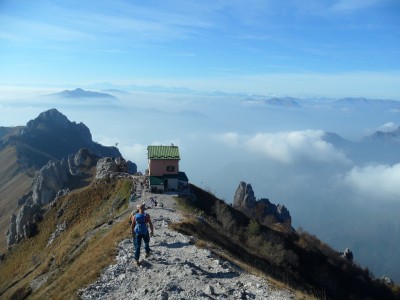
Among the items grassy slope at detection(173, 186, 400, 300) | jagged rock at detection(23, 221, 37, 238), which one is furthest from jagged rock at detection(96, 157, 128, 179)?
grassy slope at detection(173, 186, 400, 300)

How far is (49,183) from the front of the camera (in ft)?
393

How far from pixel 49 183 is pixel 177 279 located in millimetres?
109480

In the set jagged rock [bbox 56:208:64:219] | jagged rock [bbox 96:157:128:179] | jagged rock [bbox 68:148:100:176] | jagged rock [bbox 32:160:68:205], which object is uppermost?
jagged rock [bbox 96:157:128:179]

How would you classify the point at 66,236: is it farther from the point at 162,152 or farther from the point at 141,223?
the point at 141,223

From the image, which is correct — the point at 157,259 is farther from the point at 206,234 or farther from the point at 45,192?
the point at 45,192

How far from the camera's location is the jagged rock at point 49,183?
388ft

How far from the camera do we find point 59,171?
12406cm

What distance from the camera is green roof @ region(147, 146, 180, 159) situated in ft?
196

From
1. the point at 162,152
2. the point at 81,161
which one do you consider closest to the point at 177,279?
the point at 162,152

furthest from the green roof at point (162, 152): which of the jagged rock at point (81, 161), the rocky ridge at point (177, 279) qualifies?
the jagged rock at point (81, 161)

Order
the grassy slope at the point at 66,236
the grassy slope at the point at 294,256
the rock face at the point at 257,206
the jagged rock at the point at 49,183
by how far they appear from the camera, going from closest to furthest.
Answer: the grassy slope at the point at 66,236, the grassy slope at the point at 294,256, the jagged rock at the point at 49,183, the rock face at the point at 257,206

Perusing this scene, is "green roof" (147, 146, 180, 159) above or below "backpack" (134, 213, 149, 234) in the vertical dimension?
below

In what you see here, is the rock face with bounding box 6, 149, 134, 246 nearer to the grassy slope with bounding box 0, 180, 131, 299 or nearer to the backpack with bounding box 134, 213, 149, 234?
the grassy slope with bounding box 0, 180, 131, 299

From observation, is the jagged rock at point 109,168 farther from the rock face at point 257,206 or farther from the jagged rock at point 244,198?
the jagged rock at point 244,198
